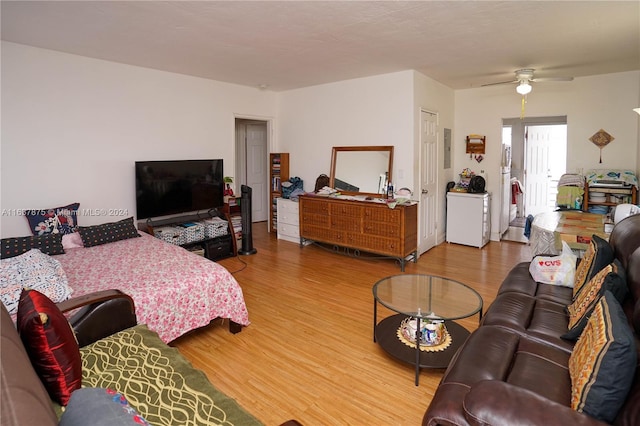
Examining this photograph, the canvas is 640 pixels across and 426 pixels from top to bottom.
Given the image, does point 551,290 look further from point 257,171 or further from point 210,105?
point 257,171

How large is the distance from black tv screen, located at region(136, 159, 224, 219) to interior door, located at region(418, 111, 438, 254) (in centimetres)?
283

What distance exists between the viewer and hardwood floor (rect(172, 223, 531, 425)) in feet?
7.22

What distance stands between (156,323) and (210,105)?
3.64 metres

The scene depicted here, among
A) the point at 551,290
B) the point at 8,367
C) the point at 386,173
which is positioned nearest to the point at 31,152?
the point at 8,367

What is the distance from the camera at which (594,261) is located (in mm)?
2414

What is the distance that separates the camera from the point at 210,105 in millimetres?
5398

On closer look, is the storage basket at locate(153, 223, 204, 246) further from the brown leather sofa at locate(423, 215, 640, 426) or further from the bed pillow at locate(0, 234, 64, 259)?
the brown leather sofa at locate(423, 215, 640, 426)

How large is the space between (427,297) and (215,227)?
3.18 meters

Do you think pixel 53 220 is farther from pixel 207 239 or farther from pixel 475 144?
pixel 475 144

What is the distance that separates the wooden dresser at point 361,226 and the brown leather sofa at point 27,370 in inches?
133

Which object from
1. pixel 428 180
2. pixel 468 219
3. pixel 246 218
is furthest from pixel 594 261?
pixel 246 218

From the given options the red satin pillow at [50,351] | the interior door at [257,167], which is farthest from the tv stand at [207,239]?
the red satin pillow at [50,351]

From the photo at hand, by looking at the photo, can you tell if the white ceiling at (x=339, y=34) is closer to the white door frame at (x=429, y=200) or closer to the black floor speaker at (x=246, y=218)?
the white door frame at (x=429, y=200)

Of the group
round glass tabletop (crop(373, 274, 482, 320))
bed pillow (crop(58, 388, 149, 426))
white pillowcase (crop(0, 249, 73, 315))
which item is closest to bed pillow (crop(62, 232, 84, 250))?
white pillowcase (crop(0, 249, 73, 315))
